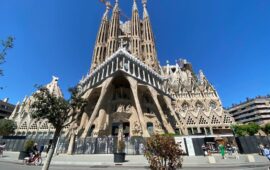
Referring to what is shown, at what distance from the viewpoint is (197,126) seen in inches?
2037

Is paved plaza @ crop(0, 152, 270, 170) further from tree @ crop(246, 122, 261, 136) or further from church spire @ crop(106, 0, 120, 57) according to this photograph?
church spire @ crop(106, 0, 120, 57)

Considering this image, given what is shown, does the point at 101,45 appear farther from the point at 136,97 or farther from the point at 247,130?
the point at 247,130

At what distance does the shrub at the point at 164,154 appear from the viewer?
5891mm

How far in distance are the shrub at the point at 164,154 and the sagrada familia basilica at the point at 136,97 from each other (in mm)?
22339

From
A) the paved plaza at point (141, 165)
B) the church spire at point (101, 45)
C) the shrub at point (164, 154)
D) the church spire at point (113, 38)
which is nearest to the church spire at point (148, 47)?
the church spire at point (113, 38)

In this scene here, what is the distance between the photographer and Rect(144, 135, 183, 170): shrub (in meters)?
5.89

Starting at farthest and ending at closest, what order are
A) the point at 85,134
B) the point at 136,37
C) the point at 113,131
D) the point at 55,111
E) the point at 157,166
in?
the point at 136,37 → the point at 113,131 → the point at 85,134 → the point at 55,111 → the point at 157,166

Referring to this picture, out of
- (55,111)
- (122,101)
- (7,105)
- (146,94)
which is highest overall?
(7,105)

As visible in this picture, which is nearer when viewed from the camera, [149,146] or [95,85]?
[149,146]

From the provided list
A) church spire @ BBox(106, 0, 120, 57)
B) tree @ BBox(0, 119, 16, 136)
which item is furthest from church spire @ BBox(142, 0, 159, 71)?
tree @ BBox(0, 119, 16, 136)

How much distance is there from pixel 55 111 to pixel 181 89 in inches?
2330

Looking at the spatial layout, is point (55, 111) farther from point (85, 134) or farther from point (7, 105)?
point (7, 105)

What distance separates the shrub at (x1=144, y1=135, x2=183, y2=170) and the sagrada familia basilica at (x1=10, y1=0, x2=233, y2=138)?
73.3 feet

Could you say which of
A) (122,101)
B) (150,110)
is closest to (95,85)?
(122,101)
